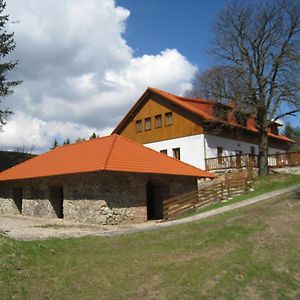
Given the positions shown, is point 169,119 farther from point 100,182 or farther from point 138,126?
point 100,182

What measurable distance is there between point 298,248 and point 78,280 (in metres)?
7.08

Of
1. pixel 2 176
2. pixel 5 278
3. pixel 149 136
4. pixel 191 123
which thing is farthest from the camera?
pixel 149 136

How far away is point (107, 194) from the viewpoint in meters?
19.2

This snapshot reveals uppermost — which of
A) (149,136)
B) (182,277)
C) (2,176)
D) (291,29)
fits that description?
(291,29)

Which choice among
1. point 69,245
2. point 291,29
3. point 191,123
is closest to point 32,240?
point 69,245

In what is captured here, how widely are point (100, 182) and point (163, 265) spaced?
28.9 ft

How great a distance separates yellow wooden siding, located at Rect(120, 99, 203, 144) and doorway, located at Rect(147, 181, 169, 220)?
32.0ft

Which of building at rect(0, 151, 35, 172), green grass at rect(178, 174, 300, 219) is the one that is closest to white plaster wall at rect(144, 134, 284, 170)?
green grass at rect(178, 174, 300, 219)

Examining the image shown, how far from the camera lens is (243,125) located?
36656 millimetres

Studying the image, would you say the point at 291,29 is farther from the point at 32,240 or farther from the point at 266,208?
the point at 32,240

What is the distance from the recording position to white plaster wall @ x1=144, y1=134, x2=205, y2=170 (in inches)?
1268

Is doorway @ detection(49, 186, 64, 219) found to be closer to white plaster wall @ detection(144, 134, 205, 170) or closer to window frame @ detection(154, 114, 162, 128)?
white plaster wall @ detection(144, 134, 205, 170)

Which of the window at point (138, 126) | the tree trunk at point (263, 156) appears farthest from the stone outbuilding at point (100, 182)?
the window at point (138, 126)

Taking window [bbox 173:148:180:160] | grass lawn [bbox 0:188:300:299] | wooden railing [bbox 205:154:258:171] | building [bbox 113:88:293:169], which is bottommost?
grass lawn [bbox 0:188:300:299]
